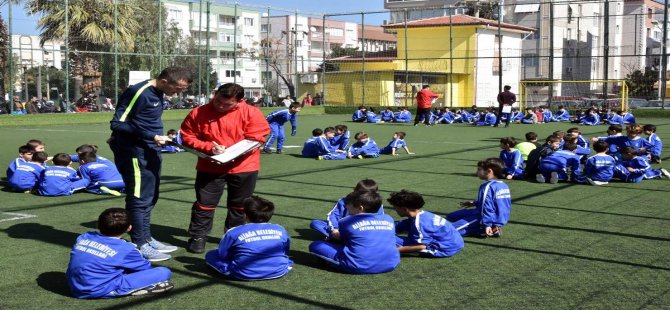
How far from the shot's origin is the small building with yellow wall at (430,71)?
40906mm

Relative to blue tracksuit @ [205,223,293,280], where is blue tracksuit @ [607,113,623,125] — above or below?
above

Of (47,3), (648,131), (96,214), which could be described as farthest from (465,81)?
(96,214)

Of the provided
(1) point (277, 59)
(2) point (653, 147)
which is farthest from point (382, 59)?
(2) point (653, 147)

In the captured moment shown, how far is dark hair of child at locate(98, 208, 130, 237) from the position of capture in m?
5.04

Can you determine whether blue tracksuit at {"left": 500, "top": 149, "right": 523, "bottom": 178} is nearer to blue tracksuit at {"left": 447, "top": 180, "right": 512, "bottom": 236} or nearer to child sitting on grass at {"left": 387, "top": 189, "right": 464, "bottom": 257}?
blue tracksuit at {"left": 447, "top": 180, "right": 512, "bottom": 236}

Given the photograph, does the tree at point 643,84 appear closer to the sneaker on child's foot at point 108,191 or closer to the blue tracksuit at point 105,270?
the sneaker on child's foot at point 108,191

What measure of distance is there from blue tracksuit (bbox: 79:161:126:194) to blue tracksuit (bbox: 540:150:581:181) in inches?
244

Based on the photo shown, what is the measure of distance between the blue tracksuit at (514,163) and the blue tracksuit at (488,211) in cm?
445

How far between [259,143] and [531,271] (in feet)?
8.10

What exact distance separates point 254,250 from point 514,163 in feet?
22.6

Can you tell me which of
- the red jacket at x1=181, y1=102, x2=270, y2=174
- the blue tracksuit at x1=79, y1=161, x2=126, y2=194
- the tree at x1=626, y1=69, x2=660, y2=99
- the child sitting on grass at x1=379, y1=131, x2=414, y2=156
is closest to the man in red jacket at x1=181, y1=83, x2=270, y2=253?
the red jacket at x1=181, y1=102, x2=270, y2=174

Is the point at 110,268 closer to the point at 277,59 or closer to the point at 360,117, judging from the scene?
the point at 360,117

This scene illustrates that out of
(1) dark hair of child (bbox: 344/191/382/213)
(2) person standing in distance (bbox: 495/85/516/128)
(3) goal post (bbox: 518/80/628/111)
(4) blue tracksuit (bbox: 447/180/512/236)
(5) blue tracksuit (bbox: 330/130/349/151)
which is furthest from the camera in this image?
(3) goal post (bbox: 518/80/628/111)

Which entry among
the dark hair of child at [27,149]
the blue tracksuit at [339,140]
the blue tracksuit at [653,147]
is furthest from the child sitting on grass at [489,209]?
the blue tracksuit at [339,140]
